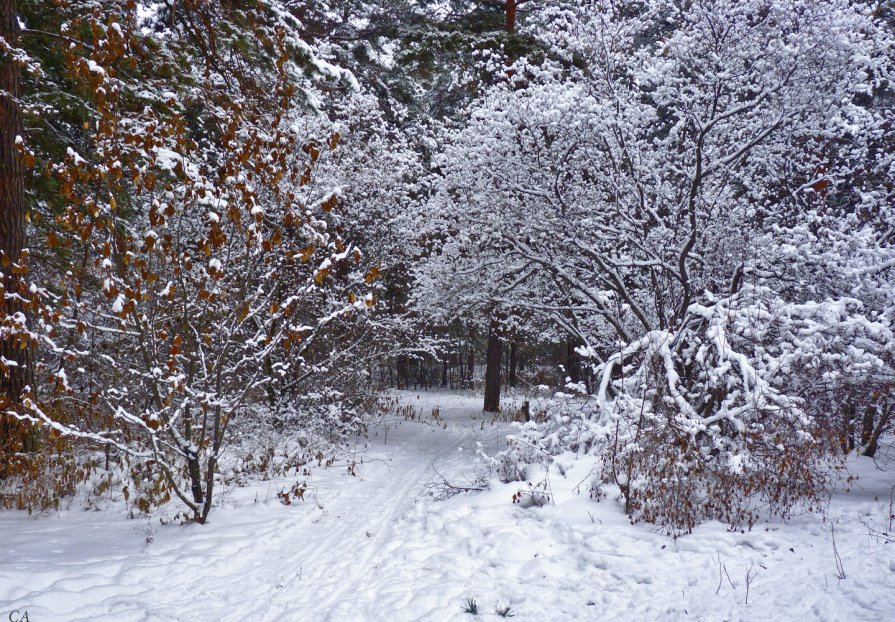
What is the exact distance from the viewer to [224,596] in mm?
4375

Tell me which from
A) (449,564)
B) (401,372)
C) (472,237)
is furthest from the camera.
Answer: (401,372)

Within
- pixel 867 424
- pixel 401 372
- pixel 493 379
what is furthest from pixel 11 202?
pixel 401 372

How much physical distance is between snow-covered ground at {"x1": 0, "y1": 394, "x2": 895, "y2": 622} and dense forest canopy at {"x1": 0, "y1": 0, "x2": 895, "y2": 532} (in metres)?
0.49

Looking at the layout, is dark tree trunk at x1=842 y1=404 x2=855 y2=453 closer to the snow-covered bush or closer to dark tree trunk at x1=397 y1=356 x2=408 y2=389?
the snow-covered bush

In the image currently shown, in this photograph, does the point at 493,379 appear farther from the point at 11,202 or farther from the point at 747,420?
the point at 11,202

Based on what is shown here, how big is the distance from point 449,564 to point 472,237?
7490 millimetres

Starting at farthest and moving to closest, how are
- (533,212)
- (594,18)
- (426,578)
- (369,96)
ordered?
(369,96) < (533,212) < (594,18) < (426,578)

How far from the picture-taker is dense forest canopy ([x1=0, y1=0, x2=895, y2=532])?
5430 millimetres

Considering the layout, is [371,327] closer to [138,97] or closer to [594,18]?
[138,97]

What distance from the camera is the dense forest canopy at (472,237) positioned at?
543 centimetres

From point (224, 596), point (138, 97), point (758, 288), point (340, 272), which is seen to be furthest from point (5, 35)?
point (758, 288)

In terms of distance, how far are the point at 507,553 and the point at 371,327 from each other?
692 cm

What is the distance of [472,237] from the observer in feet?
37.2

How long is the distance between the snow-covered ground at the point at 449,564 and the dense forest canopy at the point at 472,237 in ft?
1.61
